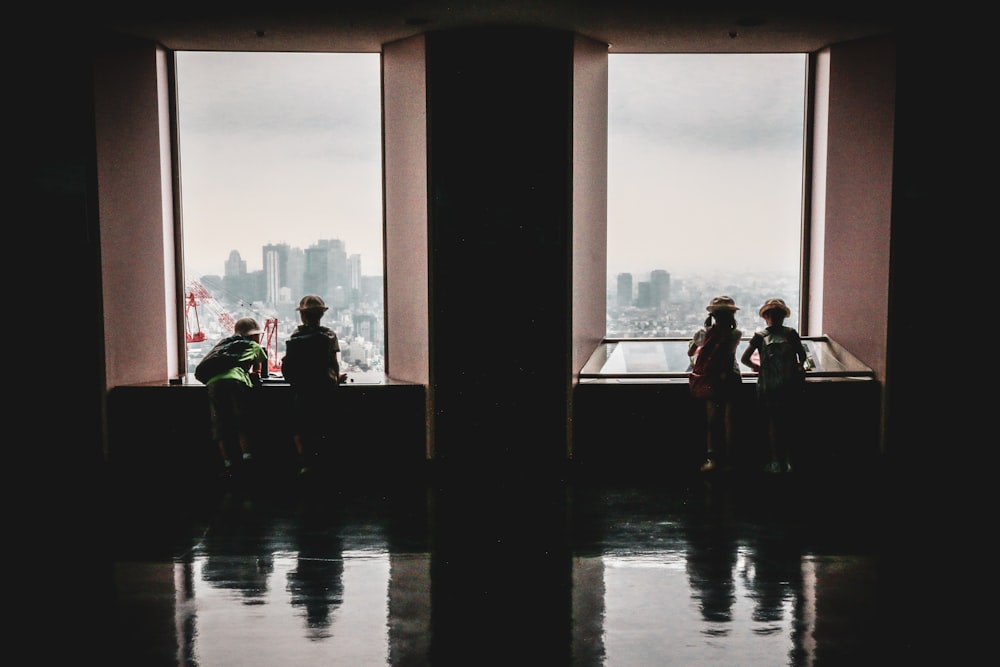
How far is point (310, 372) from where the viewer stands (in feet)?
21.1

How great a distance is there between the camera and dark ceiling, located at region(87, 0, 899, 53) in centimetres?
572

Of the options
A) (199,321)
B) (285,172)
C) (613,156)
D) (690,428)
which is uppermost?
(613,156)

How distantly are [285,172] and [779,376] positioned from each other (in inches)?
171

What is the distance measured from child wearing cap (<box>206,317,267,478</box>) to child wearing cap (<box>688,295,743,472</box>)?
Result: 339cm

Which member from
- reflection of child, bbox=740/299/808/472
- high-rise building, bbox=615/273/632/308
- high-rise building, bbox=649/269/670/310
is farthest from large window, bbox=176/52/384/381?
reflection of child, bbox=740/299/808/472

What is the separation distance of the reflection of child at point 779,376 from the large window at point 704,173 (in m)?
1.02

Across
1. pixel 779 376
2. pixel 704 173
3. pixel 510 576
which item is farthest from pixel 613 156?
pixel 510 576

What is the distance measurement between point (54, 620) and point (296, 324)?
3.66 metres

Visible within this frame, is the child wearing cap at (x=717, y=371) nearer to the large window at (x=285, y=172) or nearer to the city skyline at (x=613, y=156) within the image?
the city skyline at (x=613, y=156)

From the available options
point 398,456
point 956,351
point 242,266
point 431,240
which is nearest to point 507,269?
point 431,240

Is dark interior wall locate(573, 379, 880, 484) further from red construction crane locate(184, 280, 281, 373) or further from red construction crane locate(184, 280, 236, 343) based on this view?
red construction crane locate(184, 280, 236, 343)

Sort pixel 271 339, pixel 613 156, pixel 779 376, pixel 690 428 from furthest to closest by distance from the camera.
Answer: pixel 613 156 → pixel 271 339 → pixel 690 428 → pixel 779 376

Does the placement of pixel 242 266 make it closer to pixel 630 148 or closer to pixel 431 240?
pixel 431 240

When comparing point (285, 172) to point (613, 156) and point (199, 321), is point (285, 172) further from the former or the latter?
point (613, 156)
